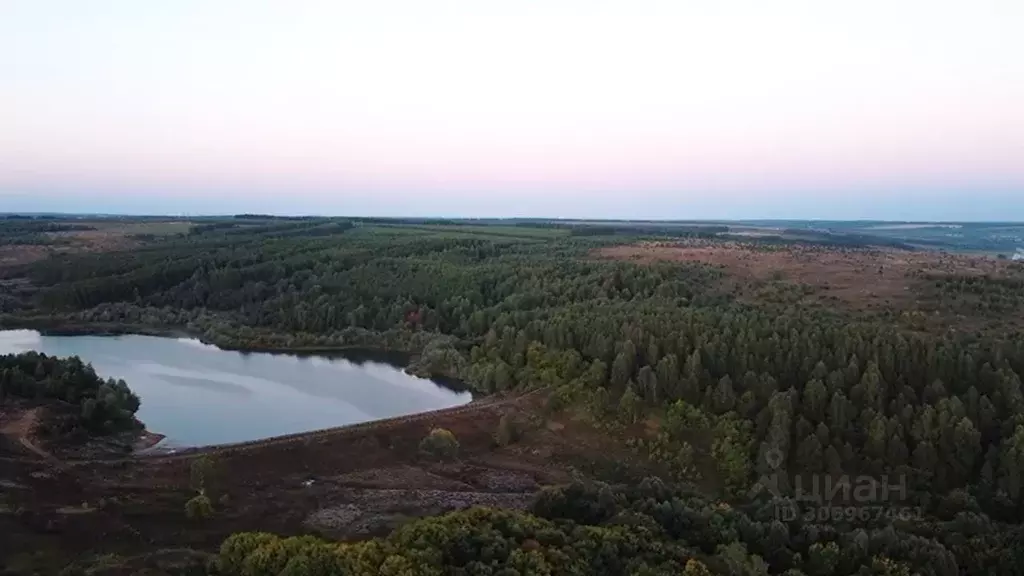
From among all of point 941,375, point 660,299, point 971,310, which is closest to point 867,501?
point 941,375

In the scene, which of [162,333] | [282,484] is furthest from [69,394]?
[162,333]

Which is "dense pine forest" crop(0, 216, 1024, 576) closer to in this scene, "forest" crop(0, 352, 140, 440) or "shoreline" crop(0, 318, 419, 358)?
"forest" crop(0, 352, 140, 440)

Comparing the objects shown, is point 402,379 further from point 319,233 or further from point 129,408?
point 319,233

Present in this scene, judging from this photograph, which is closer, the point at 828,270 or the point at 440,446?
the point at 440,446

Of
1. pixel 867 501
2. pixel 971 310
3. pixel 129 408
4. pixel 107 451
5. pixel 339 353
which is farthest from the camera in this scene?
pixel 339 353

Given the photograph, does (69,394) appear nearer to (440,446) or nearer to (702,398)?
(440,446)

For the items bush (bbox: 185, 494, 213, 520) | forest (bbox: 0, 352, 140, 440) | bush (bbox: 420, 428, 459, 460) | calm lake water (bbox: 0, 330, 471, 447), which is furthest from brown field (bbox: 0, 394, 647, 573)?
calm lake water (bbox: 0, 330, 471, 447)
